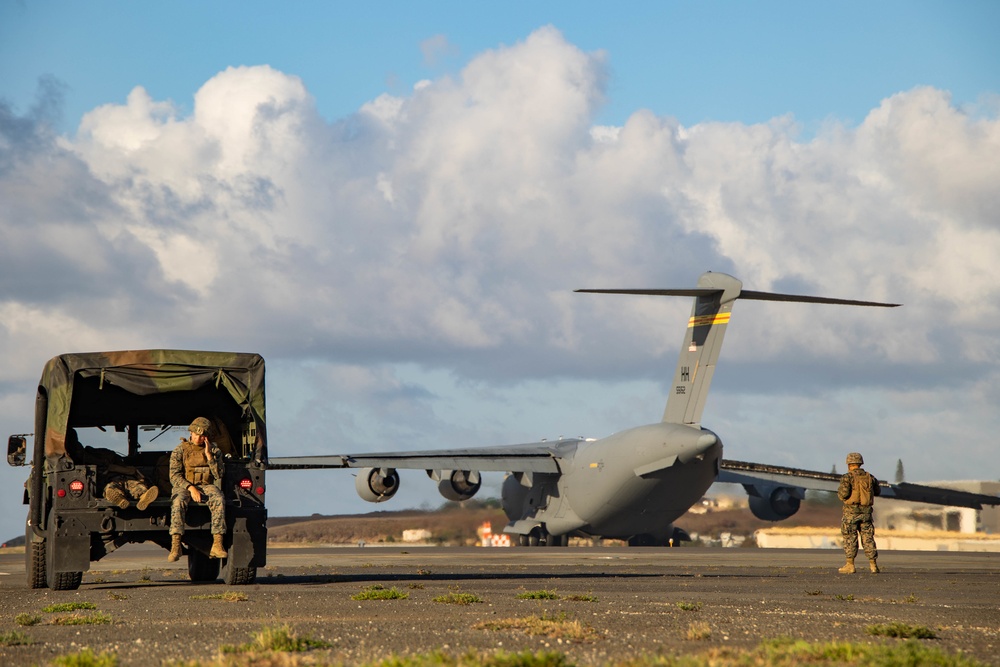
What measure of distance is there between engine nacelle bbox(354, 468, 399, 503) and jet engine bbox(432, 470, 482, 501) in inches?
173

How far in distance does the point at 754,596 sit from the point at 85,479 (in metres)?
9.18

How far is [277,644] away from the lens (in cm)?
866

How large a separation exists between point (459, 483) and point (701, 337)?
13.4 metres

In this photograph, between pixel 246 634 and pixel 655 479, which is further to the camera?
pixel 655 479

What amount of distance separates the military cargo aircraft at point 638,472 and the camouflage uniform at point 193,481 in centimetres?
1974

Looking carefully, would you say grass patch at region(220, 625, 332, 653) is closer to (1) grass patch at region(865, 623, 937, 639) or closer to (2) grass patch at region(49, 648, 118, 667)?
(2) grass patch at region(49, 648, 118, 667)

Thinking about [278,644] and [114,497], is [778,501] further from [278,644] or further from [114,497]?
[278,644]

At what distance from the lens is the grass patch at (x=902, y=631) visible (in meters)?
9.95

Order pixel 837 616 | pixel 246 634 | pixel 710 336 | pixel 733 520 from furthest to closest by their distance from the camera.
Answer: pixel 733 520 → pixel 710 336 → pixel 837 616 → pixel 246 634

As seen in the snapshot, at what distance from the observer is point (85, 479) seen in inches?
A: 651

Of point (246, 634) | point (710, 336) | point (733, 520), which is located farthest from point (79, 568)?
point (733, 520)

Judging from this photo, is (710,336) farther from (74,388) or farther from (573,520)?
(74,388)

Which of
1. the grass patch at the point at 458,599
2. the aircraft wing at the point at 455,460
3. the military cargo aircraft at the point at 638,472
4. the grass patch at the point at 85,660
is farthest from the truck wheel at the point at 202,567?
the aircraft wing at the point at 455,460

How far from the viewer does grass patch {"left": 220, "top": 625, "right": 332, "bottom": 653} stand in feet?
28.0
